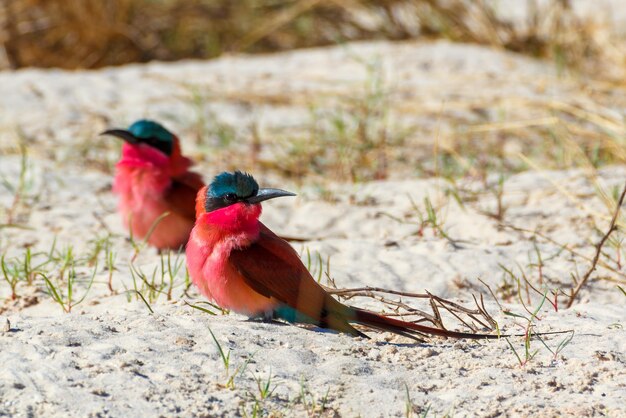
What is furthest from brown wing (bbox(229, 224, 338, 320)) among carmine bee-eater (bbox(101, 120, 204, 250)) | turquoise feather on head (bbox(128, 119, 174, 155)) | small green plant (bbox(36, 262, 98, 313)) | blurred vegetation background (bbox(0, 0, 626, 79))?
blurred vegetation background (bbox(0, 0, 626, 79))

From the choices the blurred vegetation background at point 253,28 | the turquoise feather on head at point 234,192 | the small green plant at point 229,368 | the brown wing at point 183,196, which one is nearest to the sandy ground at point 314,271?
the small green plant at point 229,368

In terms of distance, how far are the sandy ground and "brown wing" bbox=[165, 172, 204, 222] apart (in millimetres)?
205

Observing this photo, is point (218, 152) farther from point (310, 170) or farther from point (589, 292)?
point (589, 292)

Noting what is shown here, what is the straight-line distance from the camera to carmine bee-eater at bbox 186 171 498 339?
262cm

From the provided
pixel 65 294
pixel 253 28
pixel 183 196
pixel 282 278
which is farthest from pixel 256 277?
pixel 253 28

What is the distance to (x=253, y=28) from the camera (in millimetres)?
7469

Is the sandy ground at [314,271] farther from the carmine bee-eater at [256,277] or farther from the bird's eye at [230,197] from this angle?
the bird's eye at [230,197]

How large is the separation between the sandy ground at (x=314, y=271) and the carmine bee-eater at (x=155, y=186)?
0.35ft

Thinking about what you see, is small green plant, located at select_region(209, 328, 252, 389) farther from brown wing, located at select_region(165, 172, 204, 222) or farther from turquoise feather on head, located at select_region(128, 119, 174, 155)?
turquoise feather on head, located at select_region(128, 119, 174, 155)

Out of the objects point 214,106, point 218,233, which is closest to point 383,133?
→ point 214,106

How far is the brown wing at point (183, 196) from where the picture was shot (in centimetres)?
393

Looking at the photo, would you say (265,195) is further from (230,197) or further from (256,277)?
(256,277)

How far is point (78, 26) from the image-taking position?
7.02 meters

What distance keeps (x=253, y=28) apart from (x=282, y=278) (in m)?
4.99
